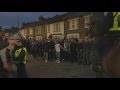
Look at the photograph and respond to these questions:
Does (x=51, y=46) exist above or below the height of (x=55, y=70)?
above

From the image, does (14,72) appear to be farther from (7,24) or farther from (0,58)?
(7,24)

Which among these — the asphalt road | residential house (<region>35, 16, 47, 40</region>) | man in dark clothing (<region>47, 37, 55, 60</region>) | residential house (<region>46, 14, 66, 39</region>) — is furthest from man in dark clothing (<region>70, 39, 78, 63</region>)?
residential house (<region>35, 16, 47, 40</region>)

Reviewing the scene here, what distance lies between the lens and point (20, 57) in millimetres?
12477

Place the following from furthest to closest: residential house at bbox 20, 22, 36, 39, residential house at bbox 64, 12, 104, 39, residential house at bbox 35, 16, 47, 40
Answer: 1. residential house at bbox 35, 16, 47, 40
2. residential house at bbox 20, 22, 36, 39
3. residential house at bbox 64, 12, 104, 39

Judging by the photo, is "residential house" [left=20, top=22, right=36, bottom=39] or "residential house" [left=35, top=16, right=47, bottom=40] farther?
"residential house" [left=35, top=16, right=47, bottom=40]

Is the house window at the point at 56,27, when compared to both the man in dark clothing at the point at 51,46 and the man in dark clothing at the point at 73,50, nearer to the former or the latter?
the man in dark clothing at the point at 51,46

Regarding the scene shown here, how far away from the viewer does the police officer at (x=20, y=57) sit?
1236cm

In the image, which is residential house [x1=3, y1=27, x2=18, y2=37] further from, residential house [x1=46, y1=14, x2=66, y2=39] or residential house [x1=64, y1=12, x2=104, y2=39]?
residential house [x1=64, y1=12, x2=104, y2=39]

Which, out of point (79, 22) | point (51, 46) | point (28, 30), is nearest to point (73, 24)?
point (79, 22)

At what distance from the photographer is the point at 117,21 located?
40.3ft

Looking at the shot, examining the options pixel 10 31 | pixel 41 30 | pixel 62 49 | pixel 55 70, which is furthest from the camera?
pixel 41 30

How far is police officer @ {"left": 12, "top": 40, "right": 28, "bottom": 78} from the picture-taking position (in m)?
12.4

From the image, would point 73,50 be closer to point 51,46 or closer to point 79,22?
point 51,46
